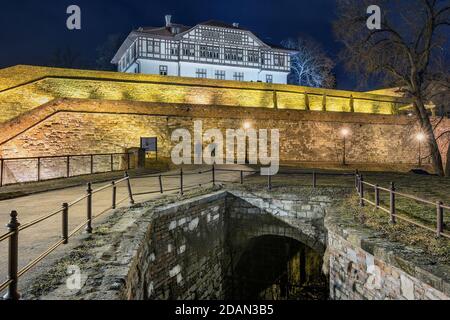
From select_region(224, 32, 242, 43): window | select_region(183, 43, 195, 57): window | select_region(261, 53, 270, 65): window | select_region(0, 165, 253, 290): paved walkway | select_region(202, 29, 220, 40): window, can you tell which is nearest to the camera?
select_region(0, 165, 253, 290): paved walkway

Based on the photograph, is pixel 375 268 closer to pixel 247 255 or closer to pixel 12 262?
pixel 12 262

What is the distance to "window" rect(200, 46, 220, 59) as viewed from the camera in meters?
41.2

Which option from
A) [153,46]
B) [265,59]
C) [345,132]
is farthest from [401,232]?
[265,59]

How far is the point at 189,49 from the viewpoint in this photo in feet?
133

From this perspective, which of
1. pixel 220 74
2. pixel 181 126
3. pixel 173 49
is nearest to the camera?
pixel 181 126

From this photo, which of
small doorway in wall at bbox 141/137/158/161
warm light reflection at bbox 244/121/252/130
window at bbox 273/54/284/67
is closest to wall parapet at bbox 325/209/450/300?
small doorway in wall at bbox 141/137/158/161

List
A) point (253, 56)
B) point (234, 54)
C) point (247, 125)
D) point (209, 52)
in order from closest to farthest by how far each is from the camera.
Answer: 1. point (247, 125)
2. point (209, 52)
3. point (234, 54)
4. point (253, 56)

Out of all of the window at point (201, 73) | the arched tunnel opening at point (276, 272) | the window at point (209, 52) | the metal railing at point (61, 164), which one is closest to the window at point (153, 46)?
the window at point (201, 73)

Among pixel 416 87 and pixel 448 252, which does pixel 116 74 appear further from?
pixel 448 252

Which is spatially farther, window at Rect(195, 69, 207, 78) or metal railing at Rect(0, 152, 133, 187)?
window at Rect(195, 69, 207, 78)

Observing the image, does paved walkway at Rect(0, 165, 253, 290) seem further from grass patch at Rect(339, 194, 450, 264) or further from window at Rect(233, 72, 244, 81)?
window at Rect(233, 72, 244, 81)

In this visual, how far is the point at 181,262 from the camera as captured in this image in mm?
7805

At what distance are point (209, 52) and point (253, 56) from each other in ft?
19.0
